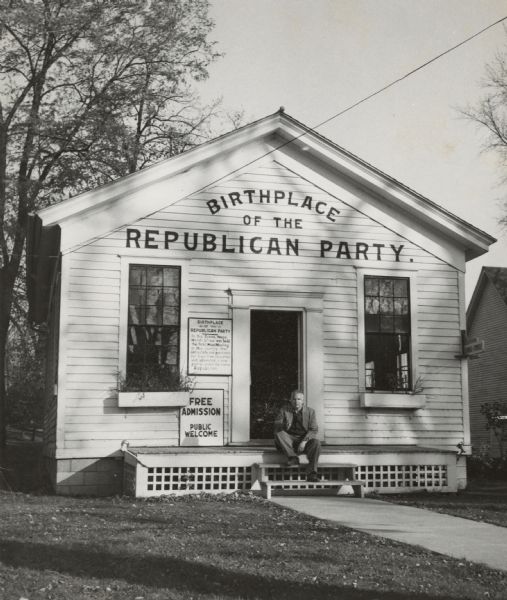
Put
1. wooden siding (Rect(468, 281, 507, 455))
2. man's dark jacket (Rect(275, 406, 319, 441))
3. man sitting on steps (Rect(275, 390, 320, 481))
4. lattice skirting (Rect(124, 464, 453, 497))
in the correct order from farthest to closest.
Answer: wooden siding (Rect(468, 281, 507, 455)), man's dark jacket (Rect(275, 406, 319, 441)), man sitting on steps (Rect(275, 390, 320, 481)), lattice skirting (Rect(124, 464, 453, 497))

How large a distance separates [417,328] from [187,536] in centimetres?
769

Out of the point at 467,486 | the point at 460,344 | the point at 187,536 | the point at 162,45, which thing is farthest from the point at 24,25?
the point at 187,536

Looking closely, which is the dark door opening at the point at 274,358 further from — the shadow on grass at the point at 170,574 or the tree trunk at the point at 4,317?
the shadow on grass at the point at 170,574

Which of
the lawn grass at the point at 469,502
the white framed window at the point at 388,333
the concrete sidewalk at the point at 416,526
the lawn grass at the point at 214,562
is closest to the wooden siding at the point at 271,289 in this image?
the white framed window at the point at 388,333

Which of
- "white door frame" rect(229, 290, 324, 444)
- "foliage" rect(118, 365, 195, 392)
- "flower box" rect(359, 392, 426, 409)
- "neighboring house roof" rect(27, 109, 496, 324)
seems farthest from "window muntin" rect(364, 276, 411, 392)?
"foliage" rect(118, 365, 195, 392)

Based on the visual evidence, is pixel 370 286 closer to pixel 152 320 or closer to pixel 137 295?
pixel 152 320

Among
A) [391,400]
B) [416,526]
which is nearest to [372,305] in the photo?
[391,400]

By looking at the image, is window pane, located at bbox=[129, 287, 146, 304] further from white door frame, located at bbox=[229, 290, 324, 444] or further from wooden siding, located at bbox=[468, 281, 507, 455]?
wooden siding, located at bbox=[468, 281, 507, 455]

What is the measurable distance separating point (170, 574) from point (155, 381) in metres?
7.12

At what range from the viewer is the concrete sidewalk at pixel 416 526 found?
7391 millimetres

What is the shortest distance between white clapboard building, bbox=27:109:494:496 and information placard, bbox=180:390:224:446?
2cm

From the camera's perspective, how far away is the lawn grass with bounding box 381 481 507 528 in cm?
1002

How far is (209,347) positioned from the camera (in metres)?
13.6

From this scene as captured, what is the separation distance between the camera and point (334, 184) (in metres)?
14.5
